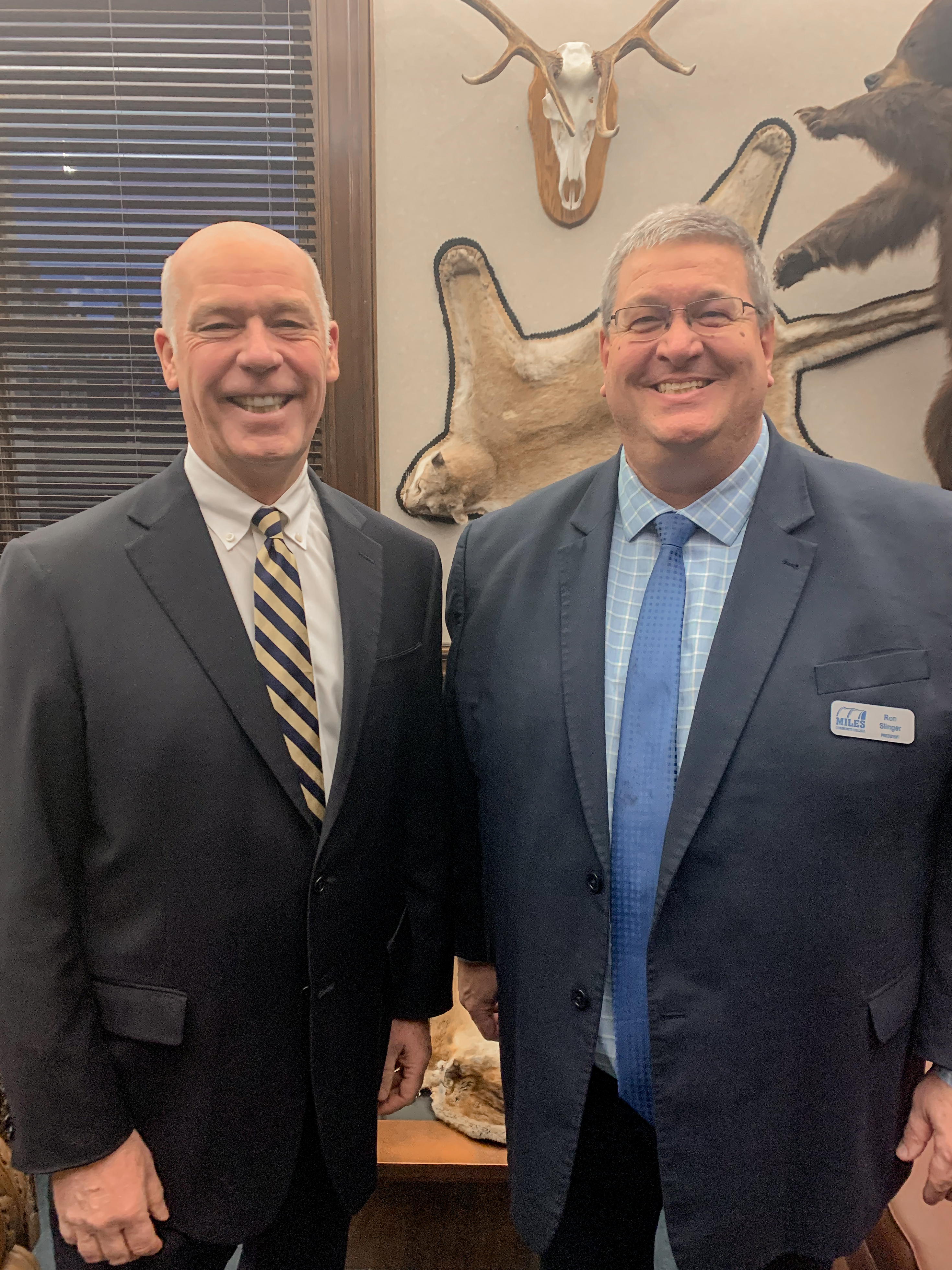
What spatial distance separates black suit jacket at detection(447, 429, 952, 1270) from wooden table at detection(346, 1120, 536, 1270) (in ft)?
2.56

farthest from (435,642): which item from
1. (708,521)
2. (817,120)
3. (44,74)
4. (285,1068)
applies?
(44,74)

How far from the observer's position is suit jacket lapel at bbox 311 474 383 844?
41.1 inches

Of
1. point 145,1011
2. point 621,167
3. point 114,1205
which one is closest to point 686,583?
point 145,1011

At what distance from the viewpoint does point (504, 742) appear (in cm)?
112

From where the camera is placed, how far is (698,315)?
3.36 ft

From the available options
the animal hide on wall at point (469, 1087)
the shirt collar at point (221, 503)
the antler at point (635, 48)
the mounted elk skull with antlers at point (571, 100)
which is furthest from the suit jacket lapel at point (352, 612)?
the antler at point (635, 48)

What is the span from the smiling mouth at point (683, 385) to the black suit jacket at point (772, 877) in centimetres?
15

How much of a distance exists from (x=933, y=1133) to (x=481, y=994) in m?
0.71

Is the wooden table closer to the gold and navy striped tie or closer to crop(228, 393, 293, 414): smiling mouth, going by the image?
the gold and navy striped tie

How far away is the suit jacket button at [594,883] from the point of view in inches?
40.3

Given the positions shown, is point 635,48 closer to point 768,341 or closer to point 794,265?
point 794,265

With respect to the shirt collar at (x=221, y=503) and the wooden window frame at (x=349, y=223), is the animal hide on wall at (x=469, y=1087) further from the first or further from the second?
the wooden window frame at (x=349, y=223)

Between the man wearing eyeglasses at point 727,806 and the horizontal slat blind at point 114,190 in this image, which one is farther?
the horizontal slat blind at point 114,190

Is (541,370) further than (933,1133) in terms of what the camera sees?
Yes
